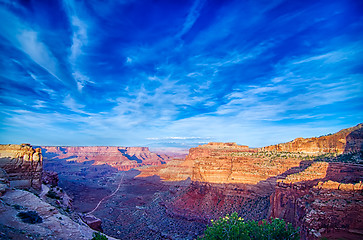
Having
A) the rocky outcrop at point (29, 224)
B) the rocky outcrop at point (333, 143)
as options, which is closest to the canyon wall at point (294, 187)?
the rocky outcrop at point (333, 143)

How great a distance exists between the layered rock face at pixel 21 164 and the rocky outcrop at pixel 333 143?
44897mm

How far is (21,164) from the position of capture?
2056cm

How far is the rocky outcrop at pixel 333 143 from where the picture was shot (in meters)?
28.3

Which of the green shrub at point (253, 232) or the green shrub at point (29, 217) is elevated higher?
the green shrub at point (29, 217)

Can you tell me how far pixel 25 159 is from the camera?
68.6 ft

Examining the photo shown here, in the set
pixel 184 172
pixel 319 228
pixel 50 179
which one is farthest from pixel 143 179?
pixel 319 228

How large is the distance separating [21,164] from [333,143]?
162 ft

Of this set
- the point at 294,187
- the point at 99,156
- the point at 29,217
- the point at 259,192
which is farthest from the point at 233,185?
the point at 99,156

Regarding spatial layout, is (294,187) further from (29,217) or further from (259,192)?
(29,217)

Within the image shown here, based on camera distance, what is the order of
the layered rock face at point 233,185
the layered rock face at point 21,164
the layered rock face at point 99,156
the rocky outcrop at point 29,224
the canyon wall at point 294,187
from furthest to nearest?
the layered rock face at point 99,156, the layered rock face at point 233,185, the layered rock face at point 21,164, the canyon wall at point 294,187, the rocky outcrop at point 29,224

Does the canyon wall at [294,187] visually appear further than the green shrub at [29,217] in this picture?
No

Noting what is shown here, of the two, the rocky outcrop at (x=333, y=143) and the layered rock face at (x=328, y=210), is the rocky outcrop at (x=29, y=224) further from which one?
the rocky outcrop at (x=333, y=143)

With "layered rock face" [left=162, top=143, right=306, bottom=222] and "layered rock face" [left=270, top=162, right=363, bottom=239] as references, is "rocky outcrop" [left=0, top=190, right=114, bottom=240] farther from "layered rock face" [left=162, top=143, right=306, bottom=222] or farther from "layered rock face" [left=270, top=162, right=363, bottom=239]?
"layered rock face" [left=162, top=143, right=306, bottom=222]

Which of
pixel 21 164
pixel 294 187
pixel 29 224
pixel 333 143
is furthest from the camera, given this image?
pixel 333 143
